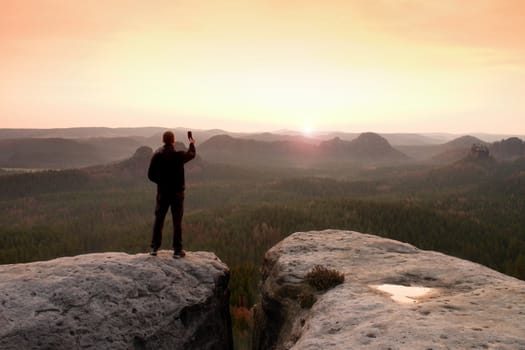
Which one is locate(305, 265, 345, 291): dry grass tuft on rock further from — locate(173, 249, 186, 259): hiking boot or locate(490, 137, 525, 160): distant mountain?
locate(490, 137, 525, 160): distant mountain

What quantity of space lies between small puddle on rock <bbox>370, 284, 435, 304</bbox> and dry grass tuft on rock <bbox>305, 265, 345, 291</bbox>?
3.22 ft

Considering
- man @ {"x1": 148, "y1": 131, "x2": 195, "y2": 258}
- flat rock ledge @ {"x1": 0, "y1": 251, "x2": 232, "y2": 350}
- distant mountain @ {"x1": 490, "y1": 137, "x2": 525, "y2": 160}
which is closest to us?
flat rock ledge @ {"x1": 0, "y1": 251, "x2": 232, "y2": 350}

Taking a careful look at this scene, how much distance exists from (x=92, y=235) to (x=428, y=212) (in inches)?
1649

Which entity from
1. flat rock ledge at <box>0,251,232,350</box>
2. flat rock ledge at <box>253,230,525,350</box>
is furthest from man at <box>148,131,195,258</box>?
flat rock ledge at <box>253,230,525,350</box>

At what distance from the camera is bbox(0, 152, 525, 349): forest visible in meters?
39.8

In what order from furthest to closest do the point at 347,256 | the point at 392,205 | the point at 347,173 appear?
the point at 347,173 < the point at 392,205 < the point at 347,256

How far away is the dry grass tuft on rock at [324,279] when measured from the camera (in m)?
11.4

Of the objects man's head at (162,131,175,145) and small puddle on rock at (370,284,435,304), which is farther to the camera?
man's head at (162,131,175,145)

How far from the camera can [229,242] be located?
41.7 metres

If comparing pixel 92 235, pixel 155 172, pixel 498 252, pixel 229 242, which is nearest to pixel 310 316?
pixel 155 172

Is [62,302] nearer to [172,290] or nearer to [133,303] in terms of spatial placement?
[133,303]

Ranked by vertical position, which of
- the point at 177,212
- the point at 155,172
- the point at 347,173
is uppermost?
the point at 155,172

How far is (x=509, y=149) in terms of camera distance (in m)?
167

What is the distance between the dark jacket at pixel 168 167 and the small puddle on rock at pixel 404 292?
6339 millimetres
